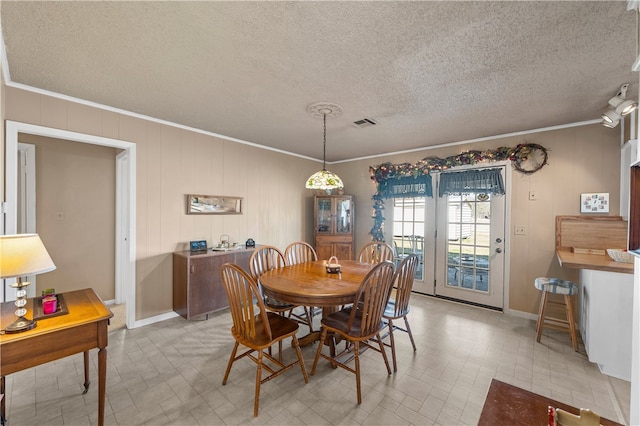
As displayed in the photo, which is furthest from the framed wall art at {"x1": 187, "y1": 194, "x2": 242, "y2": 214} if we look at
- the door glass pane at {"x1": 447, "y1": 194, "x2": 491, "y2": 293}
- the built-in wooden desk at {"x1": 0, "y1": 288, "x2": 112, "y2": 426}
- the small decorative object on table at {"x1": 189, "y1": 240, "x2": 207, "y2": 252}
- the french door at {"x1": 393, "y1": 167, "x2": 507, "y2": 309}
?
the door glass pane at {"x1": 447, "y1": 194, "x2": 491, "y2": 293}

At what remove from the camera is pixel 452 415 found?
188 cm

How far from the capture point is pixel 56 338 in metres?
1.49

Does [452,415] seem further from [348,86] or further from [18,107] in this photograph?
[18,107]

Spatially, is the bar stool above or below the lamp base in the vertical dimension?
below

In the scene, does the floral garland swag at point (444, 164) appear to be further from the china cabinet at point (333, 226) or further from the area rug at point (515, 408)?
the area rug at point (515, 408)

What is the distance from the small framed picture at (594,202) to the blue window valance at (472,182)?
32.8 inches

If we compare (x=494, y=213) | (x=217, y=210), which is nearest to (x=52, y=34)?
(x=217, y=210)

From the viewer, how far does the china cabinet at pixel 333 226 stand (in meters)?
5.18

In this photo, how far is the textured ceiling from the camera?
5.08 ft

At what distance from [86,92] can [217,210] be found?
192 centimetres

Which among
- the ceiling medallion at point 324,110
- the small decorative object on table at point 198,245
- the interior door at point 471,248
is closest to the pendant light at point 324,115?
the ceiling medallion at point 324,110

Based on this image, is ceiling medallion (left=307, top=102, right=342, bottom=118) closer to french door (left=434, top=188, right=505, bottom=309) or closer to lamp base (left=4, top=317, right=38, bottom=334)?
french door (left=434, top=188, right=505, bottom=309)

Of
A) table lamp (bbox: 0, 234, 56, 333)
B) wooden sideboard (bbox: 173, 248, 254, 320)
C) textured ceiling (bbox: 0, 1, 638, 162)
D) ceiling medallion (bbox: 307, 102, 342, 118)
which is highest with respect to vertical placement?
textured ceiling (bbox: 0, 1, 638, 162)

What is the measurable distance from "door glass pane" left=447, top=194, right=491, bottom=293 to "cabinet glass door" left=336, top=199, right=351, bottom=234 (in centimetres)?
176
